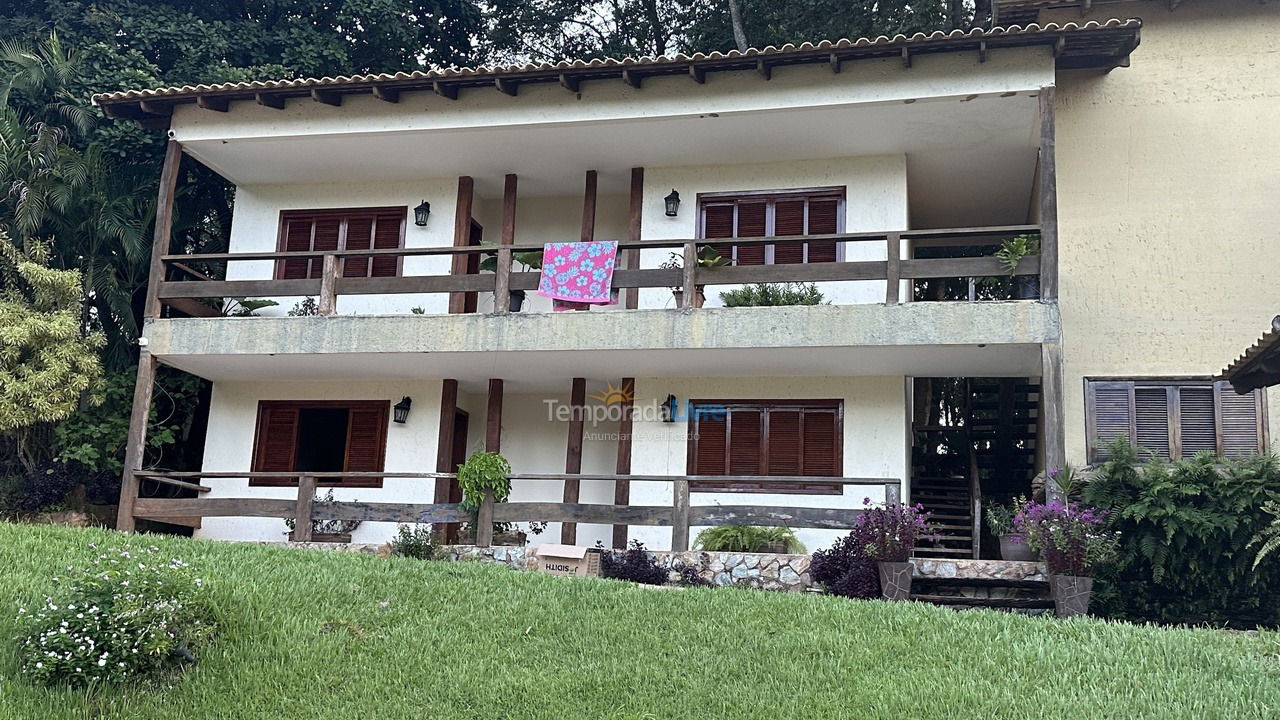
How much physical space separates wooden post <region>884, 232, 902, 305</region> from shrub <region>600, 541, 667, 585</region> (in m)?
4.08

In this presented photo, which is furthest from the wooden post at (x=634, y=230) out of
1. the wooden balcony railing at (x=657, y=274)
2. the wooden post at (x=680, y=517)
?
the wooden post at (x=680, y=517)

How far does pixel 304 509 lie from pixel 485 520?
231 centimetres

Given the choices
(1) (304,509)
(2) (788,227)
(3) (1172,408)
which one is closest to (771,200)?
(2) (788,227)

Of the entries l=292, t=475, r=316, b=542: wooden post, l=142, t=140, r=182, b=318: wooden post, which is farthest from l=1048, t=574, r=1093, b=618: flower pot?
l=142, t=140, r=182, b=318: wooden post

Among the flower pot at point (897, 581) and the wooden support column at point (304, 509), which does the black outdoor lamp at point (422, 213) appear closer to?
the wooden support column at point (304, 509)

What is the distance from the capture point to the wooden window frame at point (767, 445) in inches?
603

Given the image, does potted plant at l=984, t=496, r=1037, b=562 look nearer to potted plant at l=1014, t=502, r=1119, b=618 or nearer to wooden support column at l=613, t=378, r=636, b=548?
potted plant at l=1014, t=502, r=1119, b=618

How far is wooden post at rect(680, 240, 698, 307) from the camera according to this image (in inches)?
567

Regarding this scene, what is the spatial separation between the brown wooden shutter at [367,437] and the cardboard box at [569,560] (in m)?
4.17

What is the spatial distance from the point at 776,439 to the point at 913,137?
431cm

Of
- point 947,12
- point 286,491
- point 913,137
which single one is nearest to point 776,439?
point 913,137

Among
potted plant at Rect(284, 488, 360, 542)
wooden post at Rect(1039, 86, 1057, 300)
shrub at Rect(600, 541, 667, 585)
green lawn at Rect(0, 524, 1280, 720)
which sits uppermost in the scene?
wooden post at Rect(1039, 86, 1057, 300)

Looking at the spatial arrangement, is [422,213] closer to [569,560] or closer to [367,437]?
[367,437]

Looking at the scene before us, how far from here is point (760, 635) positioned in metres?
9.84
